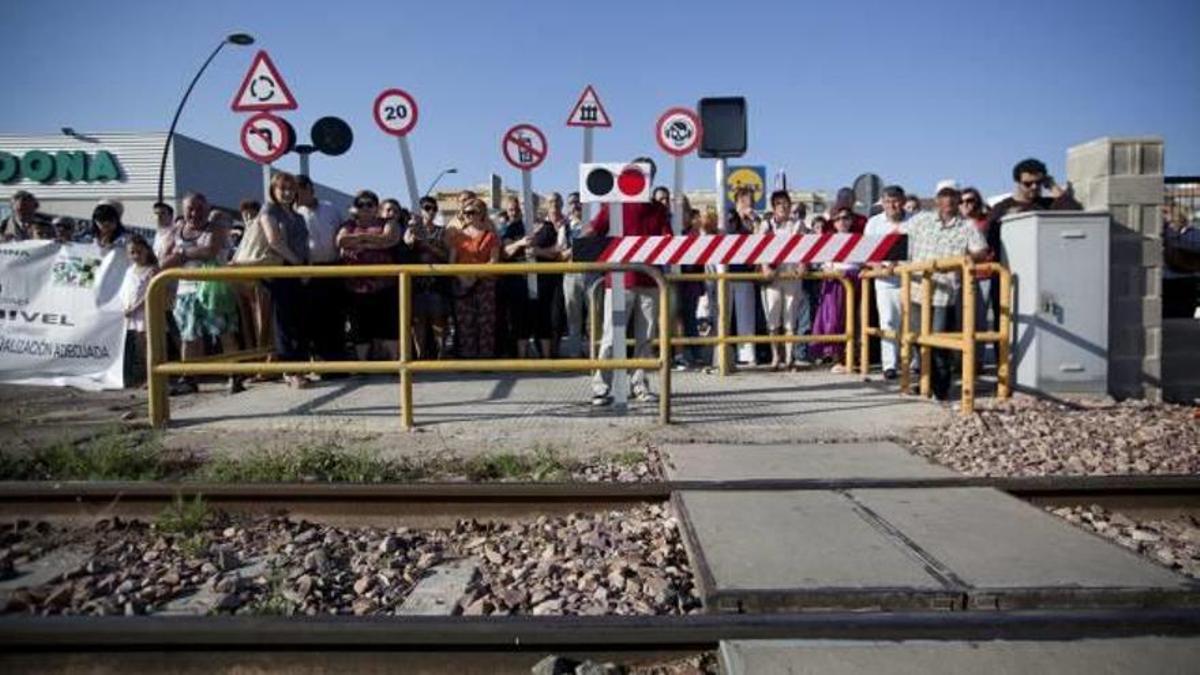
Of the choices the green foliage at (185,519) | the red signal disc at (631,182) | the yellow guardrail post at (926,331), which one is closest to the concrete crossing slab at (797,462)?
the yellow guardrail post at (926,331)

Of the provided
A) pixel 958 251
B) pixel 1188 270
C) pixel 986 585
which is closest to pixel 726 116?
pixel 958 251

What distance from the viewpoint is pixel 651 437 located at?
6.08 meters

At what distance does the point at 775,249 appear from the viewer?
707 cm

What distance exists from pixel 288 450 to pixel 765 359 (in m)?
6.62

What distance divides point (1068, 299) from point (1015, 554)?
15.3 feet

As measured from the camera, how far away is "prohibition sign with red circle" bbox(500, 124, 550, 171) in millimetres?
10539

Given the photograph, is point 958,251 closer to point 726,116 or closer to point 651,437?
point 726,116

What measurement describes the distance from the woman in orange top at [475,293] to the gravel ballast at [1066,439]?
503cm

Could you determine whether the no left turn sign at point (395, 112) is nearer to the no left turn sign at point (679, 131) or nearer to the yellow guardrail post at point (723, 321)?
the no left turn sign at point (679, 131)

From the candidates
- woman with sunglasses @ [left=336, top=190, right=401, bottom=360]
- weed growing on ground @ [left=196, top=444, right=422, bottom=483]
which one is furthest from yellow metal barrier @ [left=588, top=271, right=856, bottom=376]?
weed growing on ground @ [left=196, top=444, right=422, bottom=483]

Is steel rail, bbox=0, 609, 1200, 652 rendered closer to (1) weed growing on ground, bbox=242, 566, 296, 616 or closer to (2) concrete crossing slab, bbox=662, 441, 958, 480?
(1) weed growing on ground, bbox=242, 566, 296, 616

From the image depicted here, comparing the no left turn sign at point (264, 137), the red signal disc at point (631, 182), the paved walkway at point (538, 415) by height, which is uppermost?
the no left turn sign at point (264, 137)

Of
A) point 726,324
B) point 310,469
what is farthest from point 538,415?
point 726,324

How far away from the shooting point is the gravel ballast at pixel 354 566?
10.9ft
